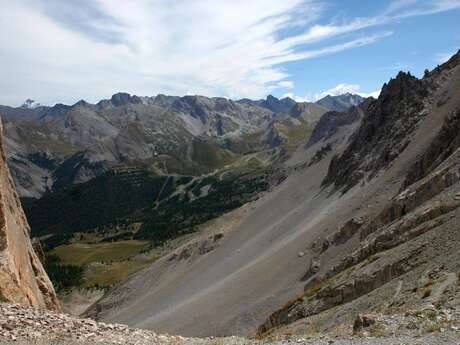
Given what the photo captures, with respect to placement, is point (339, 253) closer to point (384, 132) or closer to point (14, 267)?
point (14, 267)

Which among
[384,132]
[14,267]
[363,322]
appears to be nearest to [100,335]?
[363,322]

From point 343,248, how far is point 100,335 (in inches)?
1709

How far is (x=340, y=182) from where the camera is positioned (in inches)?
3853

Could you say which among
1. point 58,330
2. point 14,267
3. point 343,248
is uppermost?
point 14,267

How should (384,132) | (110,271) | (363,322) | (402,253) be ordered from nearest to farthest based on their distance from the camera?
(363,322) → (402,253) → (384,132) → (110,271)

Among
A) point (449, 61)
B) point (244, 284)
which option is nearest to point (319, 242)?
point (244, 284)

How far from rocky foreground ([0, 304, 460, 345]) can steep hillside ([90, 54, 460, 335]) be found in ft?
6.07

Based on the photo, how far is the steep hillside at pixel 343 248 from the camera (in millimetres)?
31828

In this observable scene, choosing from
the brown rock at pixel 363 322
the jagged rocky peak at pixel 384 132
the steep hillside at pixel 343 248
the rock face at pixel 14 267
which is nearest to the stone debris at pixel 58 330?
the rock face at pixel 14 267

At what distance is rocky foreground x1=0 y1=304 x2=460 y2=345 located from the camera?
17.5m

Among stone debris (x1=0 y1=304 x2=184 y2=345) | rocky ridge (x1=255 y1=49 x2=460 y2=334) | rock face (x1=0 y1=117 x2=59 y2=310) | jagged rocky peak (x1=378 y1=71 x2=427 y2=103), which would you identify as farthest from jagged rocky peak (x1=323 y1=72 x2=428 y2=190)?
stone debris (x1=0 y1=304 x2=184 y2=345)

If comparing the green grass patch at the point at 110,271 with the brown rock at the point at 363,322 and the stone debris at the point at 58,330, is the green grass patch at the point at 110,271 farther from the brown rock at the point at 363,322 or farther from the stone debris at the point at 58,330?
the brown rock at the point at 363,322

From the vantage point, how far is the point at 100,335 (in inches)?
782

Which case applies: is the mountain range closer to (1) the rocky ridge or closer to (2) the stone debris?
(1) the rocky ridge
